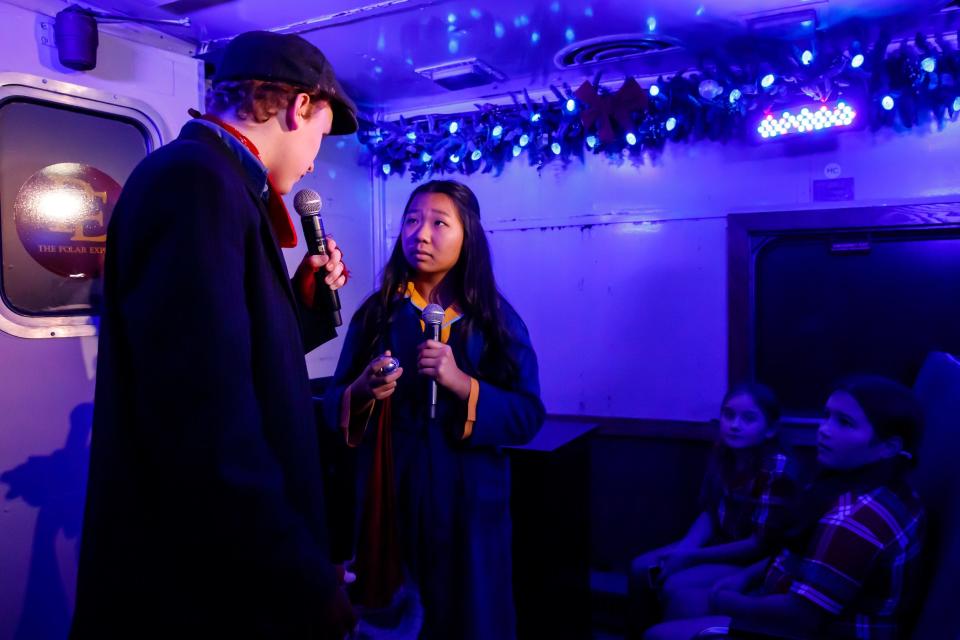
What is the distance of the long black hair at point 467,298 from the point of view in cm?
237

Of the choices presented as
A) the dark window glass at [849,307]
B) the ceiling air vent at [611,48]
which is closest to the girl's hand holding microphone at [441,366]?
the ceiling air vent at [611,48]

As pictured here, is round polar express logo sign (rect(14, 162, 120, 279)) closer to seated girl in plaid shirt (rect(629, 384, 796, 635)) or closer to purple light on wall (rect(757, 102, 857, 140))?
seated girl in plaid shirt (rect(629, 384, 796, 635))

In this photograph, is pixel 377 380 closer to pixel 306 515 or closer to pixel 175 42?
pixel 306 515

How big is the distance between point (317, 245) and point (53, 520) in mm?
1708

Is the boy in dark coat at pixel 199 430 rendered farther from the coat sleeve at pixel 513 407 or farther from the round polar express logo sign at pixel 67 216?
the round polar express logo sign at pixel 67 216

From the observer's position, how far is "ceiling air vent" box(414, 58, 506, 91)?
3959mm

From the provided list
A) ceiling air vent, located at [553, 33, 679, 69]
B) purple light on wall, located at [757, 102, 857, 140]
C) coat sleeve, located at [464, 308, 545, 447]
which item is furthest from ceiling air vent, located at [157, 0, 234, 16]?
purple light on wall, located at [757, 102, 857, 140]

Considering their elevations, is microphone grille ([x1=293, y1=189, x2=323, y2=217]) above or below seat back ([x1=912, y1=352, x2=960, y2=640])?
above

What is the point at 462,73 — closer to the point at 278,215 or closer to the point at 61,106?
the point at 61,106

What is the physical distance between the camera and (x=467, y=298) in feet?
7.79

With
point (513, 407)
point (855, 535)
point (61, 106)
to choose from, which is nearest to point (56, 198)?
point (61, 106)

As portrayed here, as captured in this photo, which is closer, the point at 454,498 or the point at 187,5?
the point at 454,498

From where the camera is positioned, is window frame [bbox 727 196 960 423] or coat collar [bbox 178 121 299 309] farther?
window frame [bbox 727 196 960 423]

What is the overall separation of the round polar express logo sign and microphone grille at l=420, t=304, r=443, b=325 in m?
1.35
